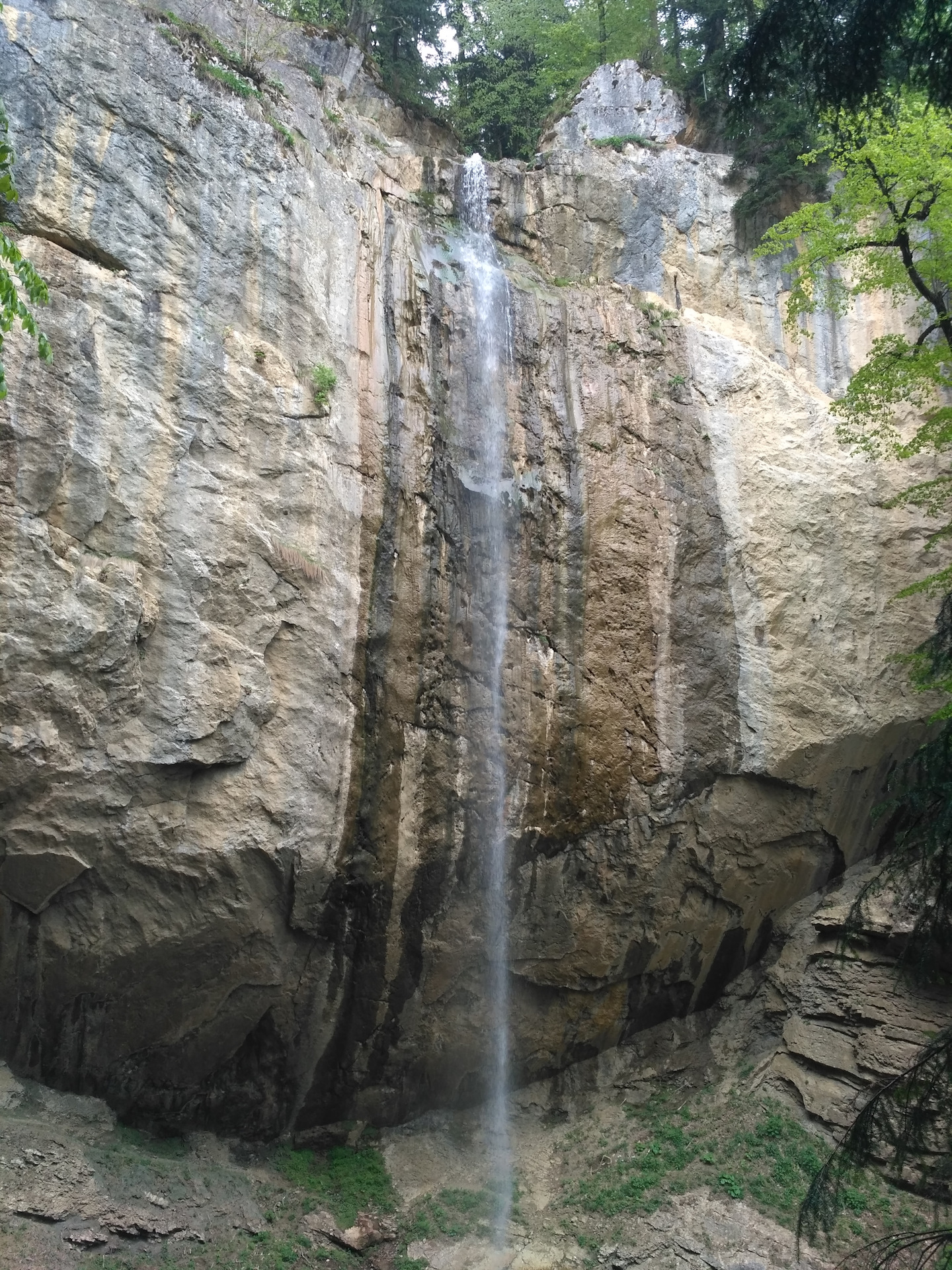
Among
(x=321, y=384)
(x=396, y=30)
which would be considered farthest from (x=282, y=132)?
(x=396, y=30)

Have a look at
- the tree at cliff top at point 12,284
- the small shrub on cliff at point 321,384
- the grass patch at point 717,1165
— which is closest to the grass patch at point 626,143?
the small shrub on cliff at point 321,384

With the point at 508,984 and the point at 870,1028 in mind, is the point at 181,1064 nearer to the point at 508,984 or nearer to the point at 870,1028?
the point at 508,984

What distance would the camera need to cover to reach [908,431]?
14.5 m

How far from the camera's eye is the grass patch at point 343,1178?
10.6 meters

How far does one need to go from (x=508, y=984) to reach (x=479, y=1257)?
2.85 m

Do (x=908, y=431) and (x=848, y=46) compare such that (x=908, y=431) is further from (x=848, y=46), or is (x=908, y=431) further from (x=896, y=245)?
(x=848, y=46)

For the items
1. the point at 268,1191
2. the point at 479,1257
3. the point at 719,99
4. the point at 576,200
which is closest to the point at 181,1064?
the point at 268,1191

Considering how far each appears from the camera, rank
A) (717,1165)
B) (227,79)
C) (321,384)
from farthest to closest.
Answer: (227,79) < (321,384) < (717,1165)

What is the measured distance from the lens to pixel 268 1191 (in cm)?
1038

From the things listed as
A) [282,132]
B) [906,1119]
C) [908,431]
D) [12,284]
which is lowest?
[906,1119]

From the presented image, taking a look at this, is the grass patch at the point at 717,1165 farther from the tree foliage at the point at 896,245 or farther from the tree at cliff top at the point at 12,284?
the tree at cliff top at the point at 12,284

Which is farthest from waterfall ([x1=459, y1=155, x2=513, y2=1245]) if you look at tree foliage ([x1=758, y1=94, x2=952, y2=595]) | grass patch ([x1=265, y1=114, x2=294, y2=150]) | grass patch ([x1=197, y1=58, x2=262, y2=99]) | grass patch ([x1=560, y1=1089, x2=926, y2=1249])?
tree foliage ([x1=758, y1=94, x2=952, y2=595])

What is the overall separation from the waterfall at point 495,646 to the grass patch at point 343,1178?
131cm

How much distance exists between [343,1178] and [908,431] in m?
12.5
